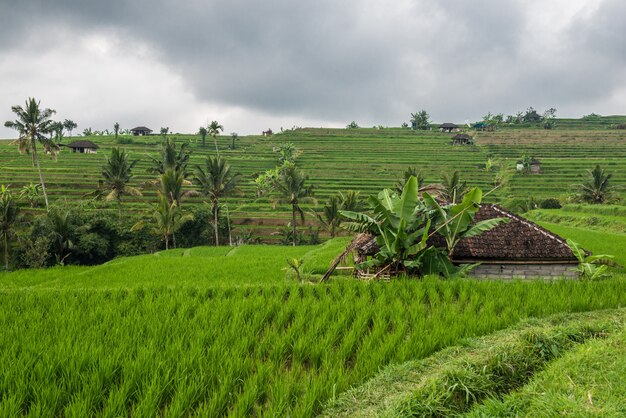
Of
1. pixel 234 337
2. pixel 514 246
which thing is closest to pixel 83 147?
pixel 514 246

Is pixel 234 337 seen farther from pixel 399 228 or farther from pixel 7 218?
pixel 7 218

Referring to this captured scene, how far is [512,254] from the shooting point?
988 cm

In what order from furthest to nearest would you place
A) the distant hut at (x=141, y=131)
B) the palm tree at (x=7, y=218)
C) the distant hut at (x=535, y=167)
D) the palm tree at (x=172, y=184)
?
1. the distant hut at (x=141, y=131)
2. the distant hut at (x=535, y=167)
3. the palm tree at (x=172, y=184)
4. the palm tree at (x=7, y=218)

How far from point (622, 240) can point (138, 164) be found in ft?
150

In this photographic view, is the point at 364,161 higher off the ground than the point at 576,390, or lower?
higher

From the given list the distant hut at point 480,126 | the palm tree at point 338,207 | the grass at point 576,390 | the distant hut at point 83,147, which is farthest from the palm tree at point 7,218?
the distant hut at point 480,126

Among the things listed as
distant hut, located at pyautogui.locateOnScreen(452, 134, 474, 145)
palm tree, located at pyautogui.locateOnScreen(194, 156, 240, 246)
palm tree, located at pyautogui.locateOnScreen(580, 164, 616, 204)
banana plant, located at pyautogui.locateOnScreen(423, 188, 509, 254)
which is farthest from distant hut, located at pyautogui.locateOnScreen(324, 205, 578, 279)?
distant hut, located at pyautogui.locateOnScreen(452, 134, 474, 145)

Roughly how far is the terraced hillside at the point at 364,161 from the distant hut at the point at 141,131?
844 centimetres

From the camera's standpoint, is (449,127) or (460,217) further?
(449,127)

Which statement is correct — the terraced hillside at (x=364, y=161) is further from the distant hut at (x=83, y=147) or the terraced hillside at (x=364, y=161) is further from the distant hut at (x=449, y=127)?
the distant hut at (x=449, y=127)

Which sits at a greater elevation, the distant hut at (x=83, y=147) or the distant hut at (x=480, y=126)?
the distant hut at (x=480, y=126)

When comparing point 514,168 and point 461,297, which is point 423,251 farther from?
point 514,168

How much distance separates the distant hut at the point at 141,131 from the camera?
7544cm

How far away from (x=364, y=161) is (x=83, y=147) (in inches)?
1537
